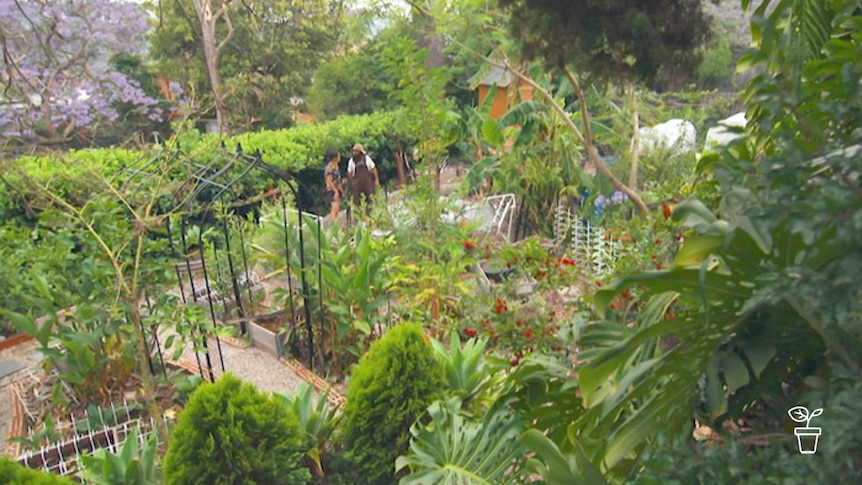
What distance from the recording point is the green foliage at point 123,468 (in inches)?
87.5

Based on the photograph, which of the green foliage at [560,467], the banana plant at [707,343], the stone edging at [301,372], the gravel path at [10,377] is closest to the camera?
the banana plant at [707,343]

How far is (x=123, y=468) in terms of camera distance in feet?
7.43

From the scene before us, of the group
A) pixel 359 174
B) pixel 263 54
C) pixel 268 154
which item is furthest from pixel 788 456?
pixel 263 54

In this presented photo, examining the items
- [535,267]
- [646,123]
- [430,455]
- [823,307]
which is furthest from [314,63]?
[823,307]

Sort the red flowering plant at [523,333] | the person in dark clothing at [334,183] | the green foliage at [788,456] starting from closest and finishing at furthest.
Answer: the green foliage at [788,456]
the red flowering plant at [523,333]
the person in dark clothing at [334,183]

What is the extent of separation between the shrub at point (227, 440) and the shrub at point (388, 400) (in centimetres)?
31

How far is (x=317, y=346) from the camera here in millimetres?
4156

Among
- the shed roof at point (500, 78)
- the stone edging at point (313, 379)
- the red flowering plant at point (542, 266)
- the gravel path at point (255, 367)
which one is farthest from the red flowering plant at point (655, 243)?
the shed roof at point (500, 78)

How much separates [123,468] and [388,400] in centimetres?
103

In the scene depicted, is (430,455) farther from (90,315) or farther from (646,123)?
(646,123)

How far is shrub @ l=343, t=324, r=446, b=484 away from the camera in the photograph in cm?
230

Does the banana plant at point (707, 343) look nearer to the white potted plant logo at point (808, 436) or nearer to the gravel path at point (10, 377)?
the white potted plant logo at point (808, 436)

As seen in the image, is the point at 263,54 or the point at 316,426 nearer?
the point at 316,426

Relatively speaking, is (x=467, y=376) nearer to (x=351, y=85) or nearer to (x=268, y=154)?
(x=268, y=154)
